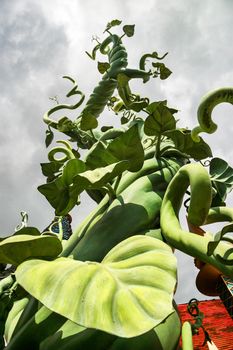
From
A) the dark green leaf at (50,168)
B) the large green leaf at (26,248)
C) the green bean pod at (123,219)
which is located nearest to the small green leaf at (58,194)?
the green bean pod at (123,219)

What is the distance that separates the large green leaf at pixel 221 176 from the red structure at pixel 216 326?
38.4 inches

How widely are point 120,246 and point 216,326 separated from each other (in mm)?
1909

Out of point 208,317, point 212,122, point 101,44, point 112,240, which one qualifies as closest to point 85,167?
point 112,240

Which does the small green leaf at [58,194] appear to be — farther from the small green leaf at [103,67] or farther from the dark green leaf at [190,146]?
the small green leaf at [103,67]

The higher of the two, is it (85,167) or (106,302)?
(85,167)

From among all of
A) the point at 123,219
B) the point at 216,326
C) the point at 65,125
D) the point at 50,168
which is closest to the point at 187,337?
the point at 123,219

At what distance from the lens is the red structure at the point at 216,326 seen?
2271mm

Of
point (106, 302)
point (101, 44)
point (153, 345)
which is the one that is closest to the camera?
point (106, 302)

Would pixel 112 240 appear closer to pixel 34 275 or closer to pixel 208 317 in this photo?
pixel 34 275

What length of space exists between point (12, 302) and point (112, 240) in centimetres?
31

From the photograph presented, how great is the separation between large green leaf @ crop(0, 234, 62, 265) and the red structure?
1411 millimetres

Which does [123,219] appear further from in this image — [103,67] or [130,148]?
[103,67]

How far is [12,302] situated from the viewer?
44.7 inches

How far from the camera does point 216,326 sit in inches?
102
